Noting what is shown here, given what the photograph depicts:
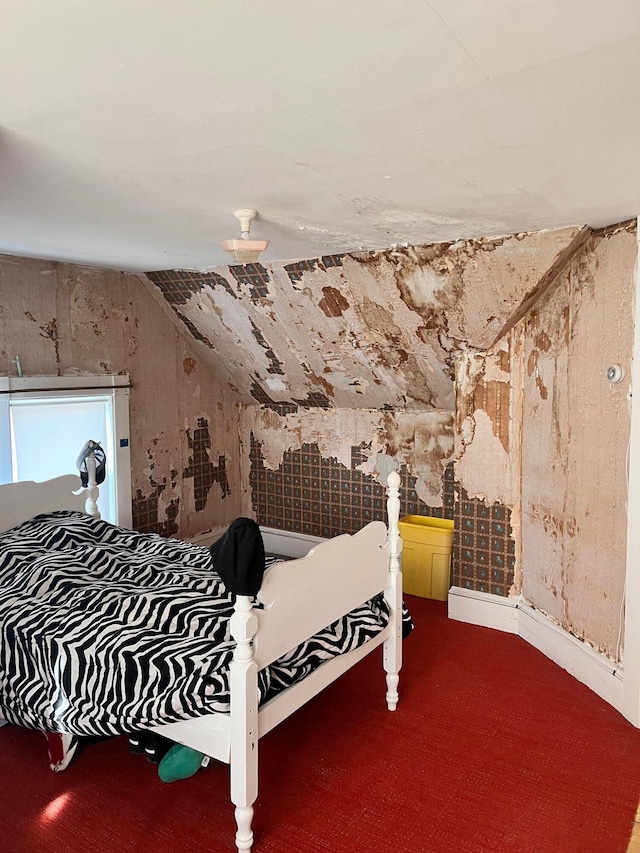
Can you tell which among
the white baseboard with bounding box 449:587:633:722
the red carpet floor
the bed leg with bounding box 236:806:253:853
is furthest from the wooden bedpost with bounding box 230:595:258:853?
the white baseboard with bounding box 449:587:633:722

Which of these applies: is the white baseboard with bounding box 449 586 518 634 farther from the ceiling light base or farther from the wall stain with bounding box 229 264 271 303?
the ceiling light base

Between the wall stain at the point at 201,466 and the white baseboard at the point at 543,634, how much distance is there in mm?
2014

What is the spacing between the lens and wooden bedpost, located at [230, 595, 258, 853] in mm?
1850

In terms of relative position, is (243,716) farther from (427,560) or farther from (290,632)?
(427,560)

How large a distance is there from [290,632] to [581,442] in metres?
1.67

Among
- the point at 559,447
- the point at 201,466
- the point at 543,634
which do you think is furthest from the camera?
the point at 201,466

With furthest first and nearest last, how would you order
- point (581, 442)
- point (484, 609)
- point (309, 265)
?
point (484, 609) → point (309, 265) → point (581, 442)

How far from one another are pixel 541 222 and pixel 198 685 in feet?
7.06

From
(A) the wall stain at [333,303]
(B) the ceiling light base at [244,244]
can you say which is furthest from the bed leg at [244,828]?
(A) the wall stain at [333,303]

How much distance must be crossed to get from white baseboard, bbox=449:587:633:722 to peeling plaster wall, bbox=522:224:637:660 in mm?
63

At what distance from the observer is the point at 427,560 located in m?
4.00

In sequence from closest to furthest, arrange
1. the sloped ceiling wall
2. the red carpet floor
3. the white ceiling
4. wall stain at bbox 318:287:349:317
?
1. the white ceiling
2. the red carpet floor
3. the sloped ceiling wall
4. wall stain at bbox 318:287:349:317

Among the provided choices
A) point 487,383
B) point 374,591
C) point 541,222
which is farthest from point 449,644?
point 541,222

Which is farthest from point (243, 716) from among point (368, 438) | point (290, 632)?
point (368, 438)
